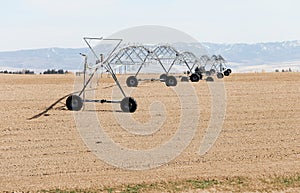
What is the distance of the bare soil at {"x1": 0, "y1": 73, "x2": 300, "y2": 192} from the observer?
10922 millimetres

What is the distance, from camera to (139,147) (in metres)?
14.3

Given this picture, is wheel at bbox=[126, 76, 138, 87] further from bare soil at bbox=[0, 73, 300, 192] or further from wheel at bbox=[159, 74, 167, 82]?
bare soil at bbox=[0, 73, 300, 192]

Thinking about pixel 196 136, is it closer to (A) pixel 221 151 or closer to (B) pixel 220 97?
(A) pixel 221 151

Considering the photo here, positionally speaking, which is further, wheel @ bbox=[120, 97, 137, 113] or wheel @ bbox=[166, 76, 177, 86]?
wheel @ bbox=[166, 76, 177, 86]

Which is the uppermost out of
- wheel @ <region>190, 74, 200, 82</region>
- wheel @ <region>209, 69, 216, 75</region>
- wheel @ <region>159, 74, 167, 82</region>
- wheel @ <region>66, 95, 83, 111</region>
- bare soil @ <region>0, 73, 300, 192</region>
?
wheel @ <region>66, 95, 83, 111</region>

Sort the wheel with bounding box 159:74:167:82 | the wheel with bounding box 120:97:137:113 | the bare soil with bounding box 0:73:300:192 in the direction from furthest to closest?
1. the wheel with bounding box 159:74:167:82
2. the wheel with bounding box 120:97:137:113
3. the bare soil with bounding box 0:73:300:192

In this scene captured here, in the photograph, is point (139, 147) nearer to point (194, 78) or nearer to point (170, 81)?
point (170, 81)

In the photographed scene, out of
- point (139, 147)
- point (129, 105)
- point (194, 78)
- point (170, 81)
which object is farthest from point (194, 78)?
point (139, 147)

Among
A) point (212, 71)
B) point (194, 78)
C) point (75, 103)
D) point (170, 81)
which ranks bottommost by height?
point (212, 71)

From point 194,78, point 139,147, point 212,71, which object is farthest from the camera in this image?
point 212,71

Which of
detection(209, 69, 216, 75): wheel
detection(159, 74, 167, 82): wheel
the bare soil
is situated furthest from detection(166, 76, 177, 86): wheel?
detection(209, 69, 216, 75): wheel

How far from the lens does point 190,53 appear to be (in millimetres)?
46625

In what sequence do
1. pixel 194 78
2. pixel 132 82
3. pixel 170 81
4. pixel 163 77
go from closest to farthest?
pixel 132 82, pixel 170 81, pixel 163 77, pixel 194 78

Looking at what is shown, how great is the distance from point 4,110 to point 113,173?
11444 mm
